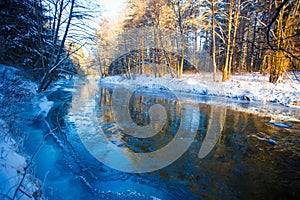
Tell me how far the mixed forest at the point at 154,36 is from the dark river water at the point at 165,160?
2.26 meters

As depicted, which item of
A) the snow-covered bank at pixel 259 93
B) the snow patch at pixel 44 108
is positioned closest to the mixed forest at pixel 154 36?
the snow-covered bank at pixel 259 93

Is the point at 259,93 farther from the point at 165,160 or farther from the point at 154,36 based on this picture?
the point at 154,36

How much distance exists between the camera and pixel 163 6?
21000 millimetres

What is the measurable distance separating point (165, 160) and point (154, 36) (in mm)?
22233

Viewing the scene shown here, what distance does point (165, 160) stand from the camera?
4172 millimetres

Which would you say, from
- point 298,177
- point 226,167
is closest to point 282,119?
point 298,177

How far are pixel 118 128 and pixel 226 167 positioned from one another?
3779 millimetres

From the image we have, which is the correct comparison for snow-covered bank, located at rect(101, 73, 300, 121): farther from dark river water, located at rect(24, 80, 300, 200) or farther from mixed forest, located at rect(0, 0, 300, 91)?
dark river water, located at rect(24, 80, 300, 200)

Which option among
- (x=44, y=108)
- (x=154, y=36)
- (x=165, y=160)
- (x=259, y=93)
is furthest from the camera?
(x=154, y=36)

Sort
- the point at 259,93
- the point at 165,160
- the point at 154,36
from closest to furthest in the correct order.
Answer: the point at 165,160
the point at 259,93
the point at 154,36

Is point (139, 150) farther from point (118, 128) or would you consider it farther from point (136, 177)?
point (118, 128)

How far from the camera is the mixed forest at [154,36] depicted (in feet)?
22.5

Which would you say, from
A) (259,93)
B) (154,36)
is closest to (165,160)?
(259,93)

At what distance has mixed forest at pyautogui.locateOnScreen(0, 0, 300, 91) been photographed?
22.5 ft
